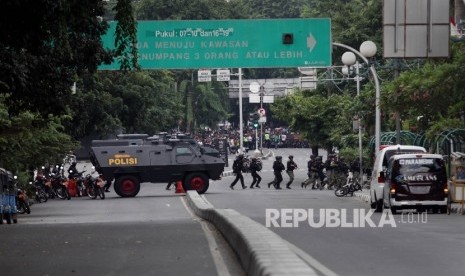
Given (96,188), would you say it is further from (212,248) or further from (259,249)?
(259,249)

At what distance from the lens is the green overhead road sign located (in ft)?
139

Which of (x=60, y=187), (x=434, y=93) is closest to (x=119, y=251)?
(x=434, y=93)

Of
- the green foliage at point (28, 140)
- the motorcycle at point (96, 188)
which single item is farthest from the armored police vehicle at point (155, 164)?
the green foliage at point (28, 140)

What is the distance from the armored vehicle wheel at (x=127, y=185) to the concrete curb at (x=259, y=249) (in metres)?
30.1

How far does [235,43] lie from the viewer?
42750mm

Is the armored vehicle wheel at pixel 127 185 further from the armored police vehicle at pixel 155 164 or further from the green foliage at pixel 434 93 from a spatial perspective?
the green foliage at pixel 434 93

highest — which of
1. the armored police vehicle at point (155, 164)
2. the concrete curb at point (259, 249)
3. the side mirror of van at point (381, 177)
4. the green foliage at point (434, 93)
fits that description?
the green foliage at point (434, 93)

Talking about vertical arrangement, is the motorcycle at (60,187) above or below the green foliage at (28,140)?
below

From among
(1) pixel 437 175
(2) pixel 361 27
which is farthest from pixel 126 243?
(2) pixel 361 27

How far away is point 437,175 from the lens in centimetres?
3328

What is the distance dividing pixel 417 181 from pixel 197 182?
2184 cm

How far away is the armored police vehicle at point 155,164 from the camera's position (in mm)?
53406

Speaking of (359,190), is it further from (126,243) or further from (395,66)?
(126,243)

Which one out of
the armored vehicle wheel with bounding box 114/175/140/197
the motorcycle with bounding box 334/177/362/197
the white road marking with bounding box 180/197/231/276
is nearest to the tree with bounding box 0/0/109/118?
the white road marking with bounding box 180/197/231/276
